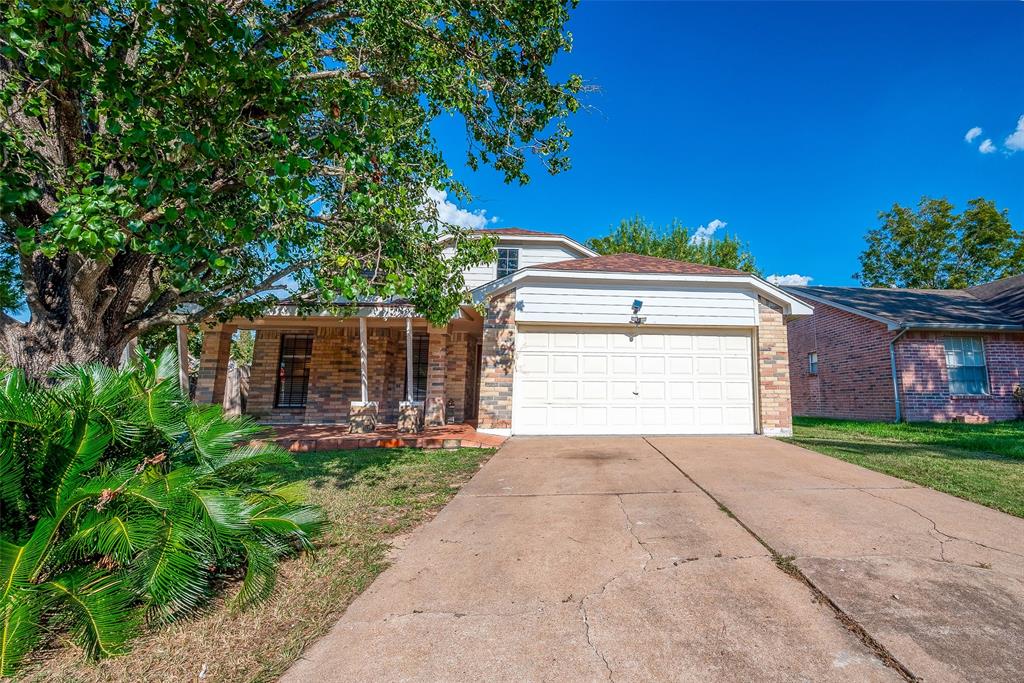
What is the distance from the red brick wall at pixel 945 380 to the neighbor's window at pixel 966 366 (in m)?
0.14

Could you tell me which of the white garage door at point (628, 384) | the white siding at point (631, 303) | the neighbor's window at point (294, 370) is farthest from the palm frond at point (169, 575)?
the neighbor's window at point (294, 370)

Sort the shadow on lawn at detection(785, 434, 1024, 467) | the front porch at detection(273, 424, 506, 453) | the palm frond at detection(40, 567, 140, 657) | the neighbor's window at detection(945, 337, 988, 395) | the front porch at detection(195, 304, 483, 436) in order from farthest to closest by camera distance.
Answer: the neighbor's window at detection(945, 337, 988, 395), the front porch at detection(195, 304, 483, 436), the front porch at detection(273, 424, 506, 453), the shadow on lawn at detection(785, 434, 1024, 467), the palm frond at detection(40, 567, 140, 657)

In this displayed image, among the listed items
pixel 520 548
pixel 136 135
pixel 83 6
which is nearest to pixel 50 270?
pixel 136 135

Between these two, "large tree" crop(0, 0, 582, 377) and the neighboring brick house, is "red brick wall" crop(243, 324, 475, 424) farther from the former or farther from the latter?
the neighboring brick house

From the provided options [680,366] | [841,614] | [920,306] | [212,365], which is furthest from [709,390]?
[212,365]

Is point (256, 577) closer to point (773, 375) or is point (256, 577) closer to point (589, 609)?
point (589, 609)

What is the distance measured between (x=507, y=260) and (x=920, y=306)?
13292 mm

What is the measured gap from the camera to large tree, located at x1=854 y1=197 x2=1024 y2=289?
23.5m

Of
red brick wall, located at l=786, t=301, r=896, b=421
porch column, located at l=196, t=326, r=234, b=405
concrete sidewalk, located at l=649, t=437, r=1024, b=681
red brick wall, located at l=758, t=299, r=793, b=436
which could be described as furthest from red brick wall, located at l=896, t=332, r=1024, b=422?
porch column, located at l=196, t=326, r=234, b=405

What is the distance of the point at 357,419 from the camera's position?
8977 millimetres

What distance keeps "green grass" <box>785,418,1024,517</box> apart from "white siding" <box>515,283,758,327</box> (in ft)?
9.07

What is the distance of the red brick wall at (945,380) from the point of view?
11547 mm

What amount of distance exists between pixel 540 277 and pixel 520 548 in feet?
20.1

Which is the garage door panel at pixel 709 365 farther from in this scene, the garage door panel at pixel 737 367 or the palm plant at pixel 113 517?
the palm plant at pixel 113 517
